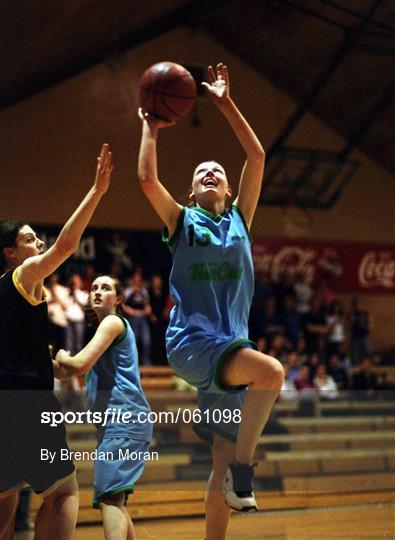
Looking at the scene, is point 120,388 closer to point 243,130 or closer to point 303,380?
point 243,130

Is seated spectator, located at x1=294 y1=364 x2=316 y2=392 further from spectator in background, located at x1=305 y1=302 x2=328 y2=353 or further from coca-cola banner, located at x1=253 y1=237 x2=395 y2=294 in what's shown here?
coca-cola banner, located at x1=253 y1=237 x2=395 y2=294

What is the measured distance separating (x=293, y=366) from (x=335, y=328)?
312 cm

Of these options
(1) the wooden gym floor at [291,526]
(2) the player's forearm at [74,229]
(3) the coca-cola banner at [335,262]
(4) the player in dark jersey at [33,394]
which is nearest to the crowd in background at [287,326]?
(3) the coca-cola banner at [335,262]

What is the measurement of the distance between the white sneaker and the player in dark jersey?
70 centimetres

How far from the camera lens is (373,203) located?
1673 cm

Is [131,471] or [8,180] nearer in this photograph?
[131,471]

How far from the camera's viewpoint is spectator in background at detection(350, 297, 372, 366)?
14518 millimetres

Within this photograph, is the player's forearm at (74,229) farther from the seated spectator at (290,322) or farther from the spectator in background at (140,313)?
the seated spectator at (290,322)

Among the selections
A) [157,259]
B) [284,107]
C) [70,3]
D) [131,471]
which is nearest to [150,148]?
[131,471]

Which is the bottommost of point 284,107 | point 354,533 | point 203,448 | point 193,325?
point 354,533

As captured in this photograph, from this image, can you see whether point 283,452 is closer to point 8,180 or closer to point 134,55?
point 8,180

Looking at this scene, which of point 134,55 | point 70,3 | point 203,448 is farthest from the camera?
point 134,55

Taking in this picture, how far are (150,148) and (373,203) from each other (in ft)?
43.5

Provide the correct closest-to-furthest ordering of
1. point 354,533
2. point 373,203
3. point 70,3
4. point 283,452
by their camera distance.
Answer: point 354,533 < point 283,452 < point 70,3 < point 373,203
